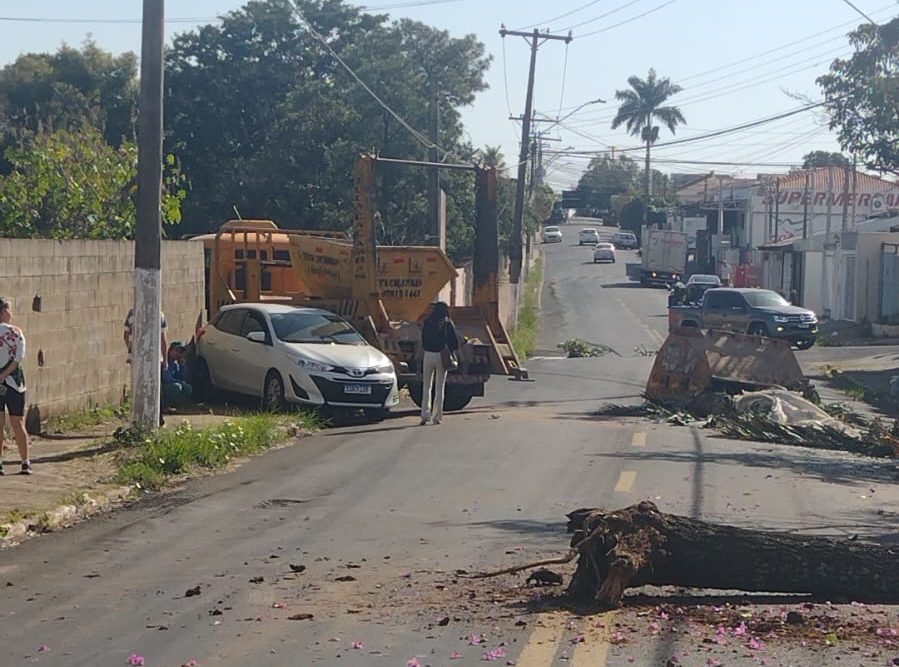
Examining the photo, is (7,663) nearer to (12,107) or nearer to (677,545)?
(677,545)

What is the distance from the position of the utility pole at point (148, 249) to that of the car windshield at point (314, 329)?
4.61m

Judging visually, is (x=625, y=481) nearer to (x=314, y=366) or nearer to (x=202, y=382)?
(x=314, y=366)

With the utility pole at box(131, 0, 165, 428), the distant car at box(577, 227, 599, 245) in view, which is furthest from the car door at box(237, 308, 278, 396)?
the distant car at box(577, 227, 599, 245)

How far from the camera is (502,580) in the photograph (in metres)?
8.62

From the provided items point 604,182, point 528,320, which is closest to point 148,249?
point 528,320

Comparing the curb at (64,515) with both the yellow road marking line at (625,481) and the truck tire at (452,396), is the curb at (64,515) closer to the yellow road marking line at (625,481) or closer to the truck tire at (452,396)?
the yellow road marking line at (625,481)

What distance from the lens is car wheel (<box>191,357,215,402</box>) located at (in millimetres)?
20875

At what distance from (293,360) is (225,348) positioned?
1.67 m

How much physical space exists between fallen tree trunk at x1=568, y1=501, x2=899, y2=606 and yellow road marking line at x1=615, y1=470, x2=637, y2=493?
5.09 metres

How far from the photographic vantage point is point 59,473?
1320 centimetres

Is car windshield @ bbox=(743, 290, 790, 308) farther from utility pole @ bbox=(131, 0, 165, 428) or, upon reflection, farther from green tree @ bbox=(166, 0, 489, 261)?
utility pole @ bbox=(131, 0, 165, 428)

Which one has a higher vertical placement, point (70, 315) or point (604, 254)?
point (604, 254)

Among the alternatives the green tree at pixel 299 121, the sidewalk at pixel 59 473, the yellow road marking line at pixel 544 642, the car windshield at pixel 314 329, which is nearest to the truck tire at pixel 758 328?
the green tree at pixel 299 121

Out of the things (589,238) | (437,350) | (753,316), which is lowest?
(753,316)
